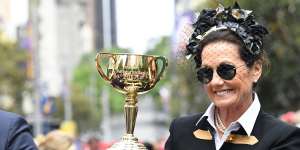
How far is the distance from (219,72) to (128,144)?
0.49 metres

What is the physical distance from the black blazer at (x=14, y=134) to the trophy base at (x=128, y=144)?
45cm

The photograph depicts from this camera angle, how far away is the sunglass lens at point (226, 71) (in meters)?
3.52

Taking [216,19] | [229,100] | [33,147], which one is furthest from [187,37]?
[33,147]

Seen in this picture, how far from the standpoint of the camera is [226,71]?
3.53 meters

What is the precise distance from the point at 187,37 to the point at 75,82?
3495 inches

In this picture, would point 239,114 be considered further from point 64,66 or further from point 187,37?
point 64,66

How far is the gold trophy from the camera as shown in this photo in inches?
146

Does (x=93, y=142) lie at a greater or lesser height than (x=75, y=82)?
greater

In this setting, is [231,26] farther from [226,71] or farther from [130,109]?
[130,109]

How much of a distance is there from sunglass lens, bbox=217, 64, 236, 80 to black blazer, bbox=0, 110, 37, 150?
0.93 meters

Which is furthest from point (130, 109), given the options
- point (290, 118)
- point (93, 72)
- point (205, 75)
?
point (93, 72)

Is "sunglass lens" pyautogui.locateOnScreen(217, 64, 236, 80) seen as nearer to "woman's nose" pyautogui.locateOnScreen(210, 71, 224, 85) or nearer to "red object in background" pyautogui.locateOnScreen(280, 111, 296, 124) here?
"woman's nose" pyautogui.locateOnScreen(210, 71, 224, 85)

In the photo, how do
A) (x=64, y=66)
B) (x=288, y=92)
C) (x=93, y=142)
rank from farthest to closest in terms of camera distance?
(x=64, y=66) → (x=288, y=92) → (x=93, y=142)

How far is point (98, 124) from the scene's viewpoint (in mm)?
78125
